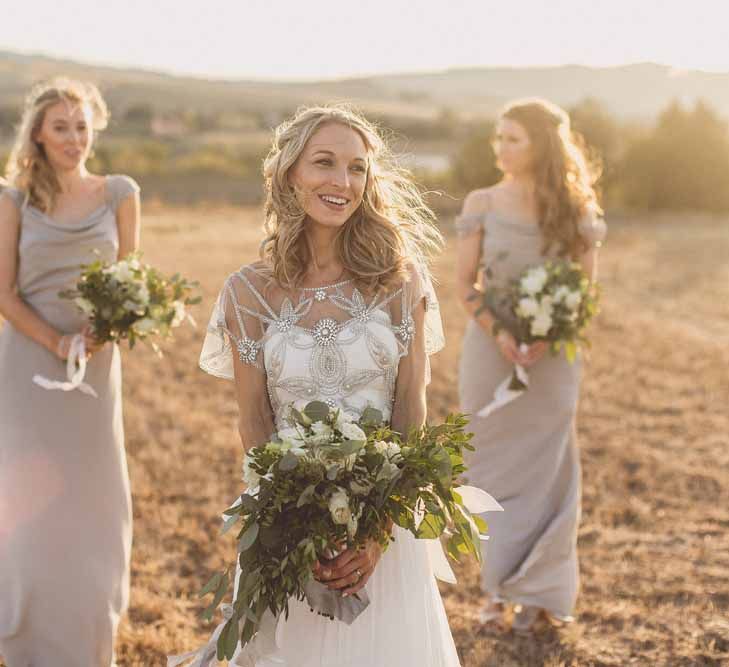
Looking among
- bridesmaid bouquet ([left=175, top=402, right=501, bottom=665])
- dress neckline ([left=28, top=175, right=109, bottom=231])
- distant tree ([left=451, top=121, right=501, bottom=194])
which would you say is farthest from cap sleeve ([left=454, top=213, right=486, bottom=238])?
distant tree ([left=451, top=121, right=501, bottom=194])

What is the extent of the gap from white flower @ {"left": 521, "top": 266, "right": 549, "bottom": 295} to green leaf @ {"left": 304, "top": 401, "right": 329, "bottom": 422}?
8.36 ft

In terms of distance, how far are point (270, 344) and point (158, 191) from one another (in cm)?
3422

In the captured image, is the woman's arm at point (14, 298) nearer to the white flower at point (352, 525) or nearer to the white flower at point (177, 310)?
the white flower at point (177, 310)

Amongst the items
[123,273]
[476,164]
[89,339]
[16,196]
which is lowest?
[89,339]

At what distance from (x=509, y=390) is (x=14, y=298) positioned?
282 centimetres

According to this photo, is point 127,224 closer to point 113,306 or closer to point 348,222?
point 113,306

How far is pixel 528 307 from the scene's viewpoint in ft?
17.1

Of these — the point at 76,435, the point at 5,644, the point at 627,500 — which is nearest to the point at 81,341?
the point at 76,435

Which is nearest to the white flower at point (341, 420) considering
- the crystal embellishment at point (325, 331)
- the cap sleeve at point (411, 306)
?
the crystal embellishment at point (325, 331)

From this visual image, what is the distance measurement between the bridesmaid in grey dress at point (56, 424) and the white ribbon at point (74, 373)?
0.21 ft

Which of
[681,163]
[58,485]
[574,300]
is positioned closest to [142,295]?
[58,485]

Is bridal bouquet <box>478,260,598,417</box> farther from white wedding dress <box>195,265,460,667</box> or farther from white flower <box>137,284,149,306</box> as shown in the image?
white flower <box>137,284,149,306</box>

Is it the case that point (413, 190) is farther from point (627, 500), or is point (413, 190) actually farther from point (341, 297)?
point (627, 500)

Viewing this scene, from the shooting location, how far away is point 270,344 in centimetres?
336
